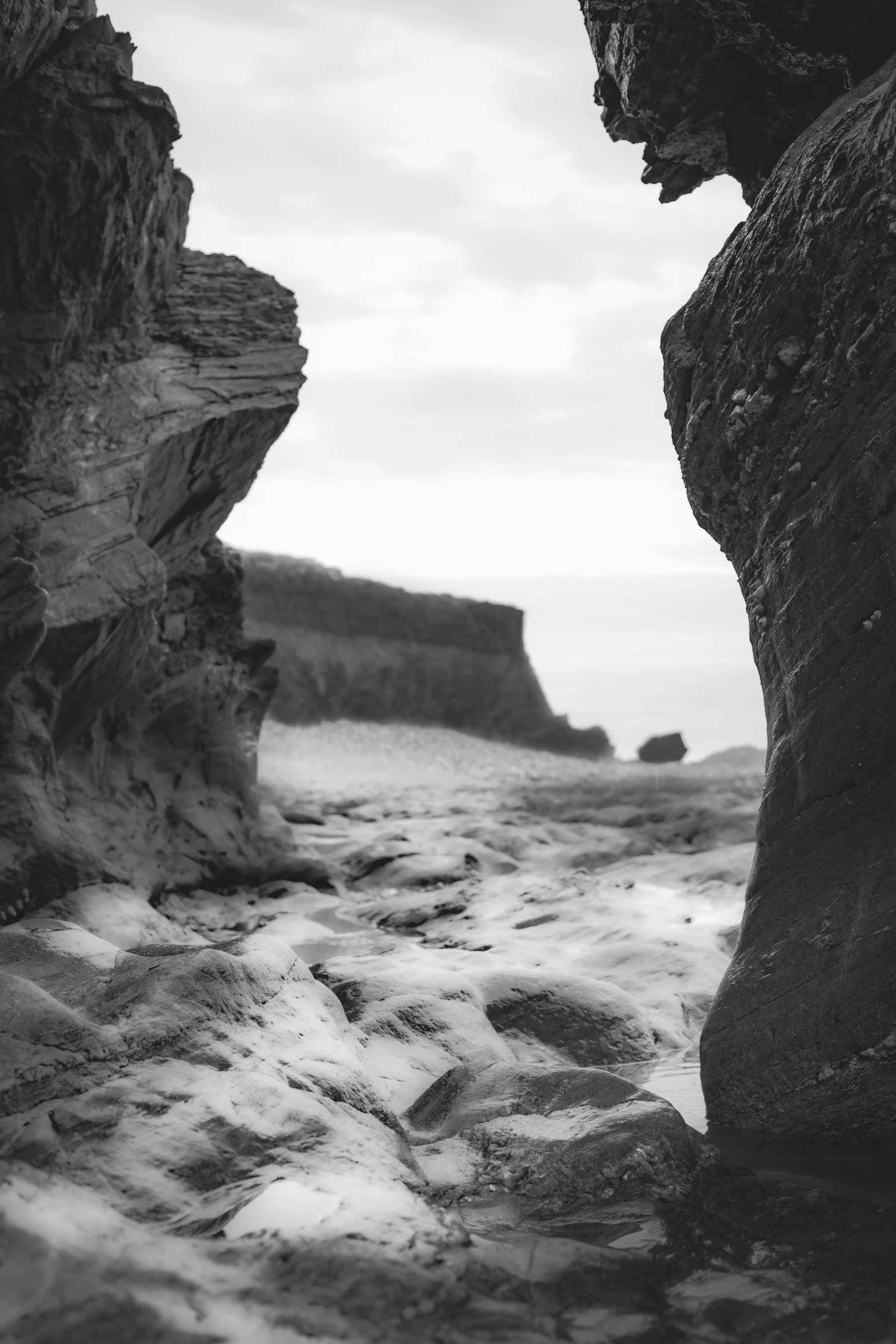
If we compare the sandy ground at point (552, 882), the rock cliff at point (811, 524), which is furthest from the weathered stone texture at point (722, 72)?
the sandy ground at point (552, 882)

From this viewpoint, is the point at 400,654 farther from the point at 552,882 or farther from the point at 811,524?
the point at 811,524

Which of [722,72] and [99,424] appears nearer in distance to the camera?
[722,72]

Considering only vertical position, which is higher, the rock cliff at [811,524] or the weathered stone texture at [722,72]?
the weathered stone texture at [722,72]

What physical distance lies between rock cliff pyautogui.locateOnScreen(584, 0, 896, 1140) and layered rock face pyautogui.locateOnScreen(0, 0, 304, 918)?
366cm

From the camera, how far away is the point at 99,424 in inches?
293

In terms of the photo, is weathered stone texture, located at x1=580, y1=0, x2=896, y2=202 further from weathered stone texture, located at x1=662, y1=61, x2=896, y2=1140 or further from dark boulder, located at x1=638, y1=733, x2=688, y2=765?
dark boulder, located at x1=638, y1=733, x2=688, y2=765

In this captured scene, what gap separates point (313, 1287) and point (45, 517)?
6024mm

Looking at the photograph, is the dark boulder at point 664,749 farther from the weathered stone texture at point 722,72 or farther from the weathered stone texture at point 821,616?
the weathered stone texture at point 821,616

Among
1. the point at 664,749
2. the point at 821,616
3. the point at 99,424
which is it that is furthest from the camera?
the point at 664,749

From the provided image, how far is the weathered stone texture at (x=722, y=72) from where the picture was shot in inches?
175

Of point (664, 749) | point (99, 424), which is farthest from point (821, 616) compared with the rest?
point (664, 749)

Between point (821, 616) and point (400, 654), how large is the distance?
33.6m

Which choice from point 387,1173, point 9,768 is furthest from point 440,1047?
point 9,768

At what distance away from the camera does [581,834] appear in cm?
1524
